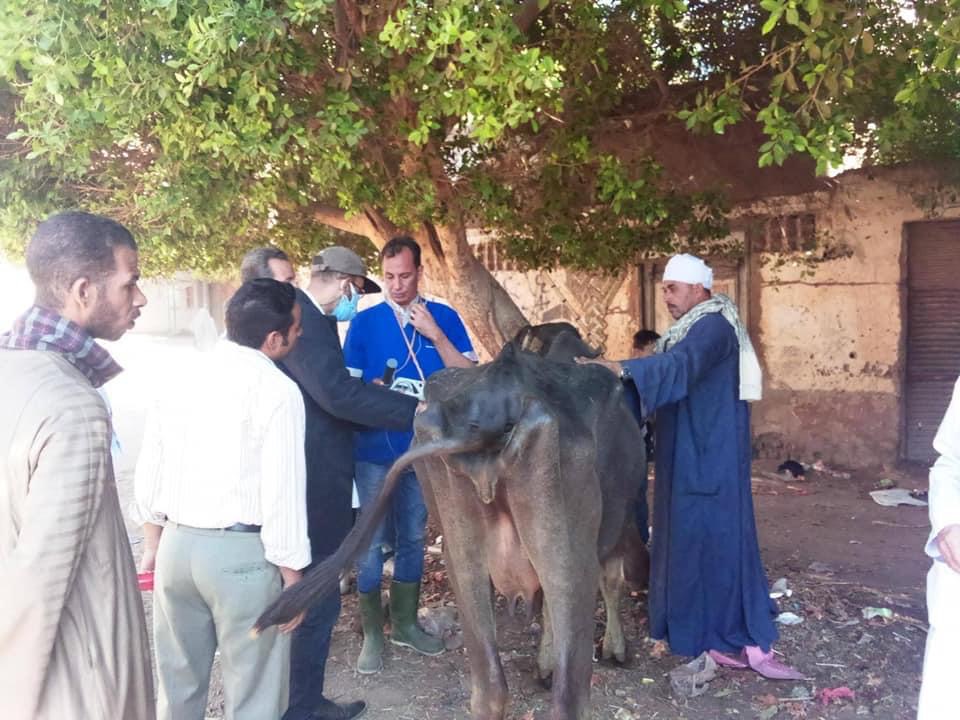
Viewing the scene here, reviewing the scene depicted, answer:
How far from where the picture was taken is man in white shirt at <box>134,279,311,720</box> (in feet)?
8.38

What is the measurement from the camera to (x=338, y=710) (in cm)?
355

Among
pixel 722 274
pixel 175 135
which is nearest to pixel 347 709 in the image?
pixel 175 135

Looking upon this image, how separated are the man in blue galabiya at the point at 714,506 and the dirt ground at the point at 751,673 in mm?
197

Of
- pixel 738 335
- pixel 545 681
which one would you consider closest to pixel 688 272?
pixel 738 335

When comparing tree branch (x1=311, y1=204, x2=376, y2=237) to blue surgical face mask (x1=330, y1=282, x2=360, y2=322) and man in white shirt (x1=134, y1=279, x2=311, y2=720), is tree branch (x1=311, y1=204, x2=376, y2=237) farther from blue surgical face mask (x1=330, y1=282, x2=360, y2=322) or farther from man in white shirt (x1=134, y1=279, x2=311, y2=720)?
man in white shirt (x1=134, y1=279, x2=311, y2=720)

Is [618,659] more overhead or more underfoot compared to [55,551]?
more underfoot

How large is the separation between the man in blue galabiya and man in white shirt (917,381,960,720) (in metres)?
1.36

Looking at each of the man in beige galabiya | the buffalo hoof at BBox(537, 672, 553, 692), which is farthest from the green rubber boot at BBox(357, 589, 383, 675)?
the man in beige galabiya

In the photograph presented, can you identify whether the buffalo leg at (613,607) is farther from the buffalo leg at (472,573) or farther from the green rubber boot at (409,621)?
the buffalo leg at (472,573)

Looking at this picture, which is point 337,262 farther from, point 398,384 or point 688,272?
point 688,272

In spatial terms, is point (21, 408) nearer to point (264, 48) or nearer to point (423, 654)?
point (264, 48)

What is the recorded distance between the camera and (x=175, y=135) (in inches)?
158

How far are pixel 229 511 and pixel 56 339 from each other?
0.90 meters

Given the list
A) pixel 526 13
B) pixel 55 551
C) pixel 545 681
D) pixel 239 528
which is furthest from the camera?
pixel 526 13
